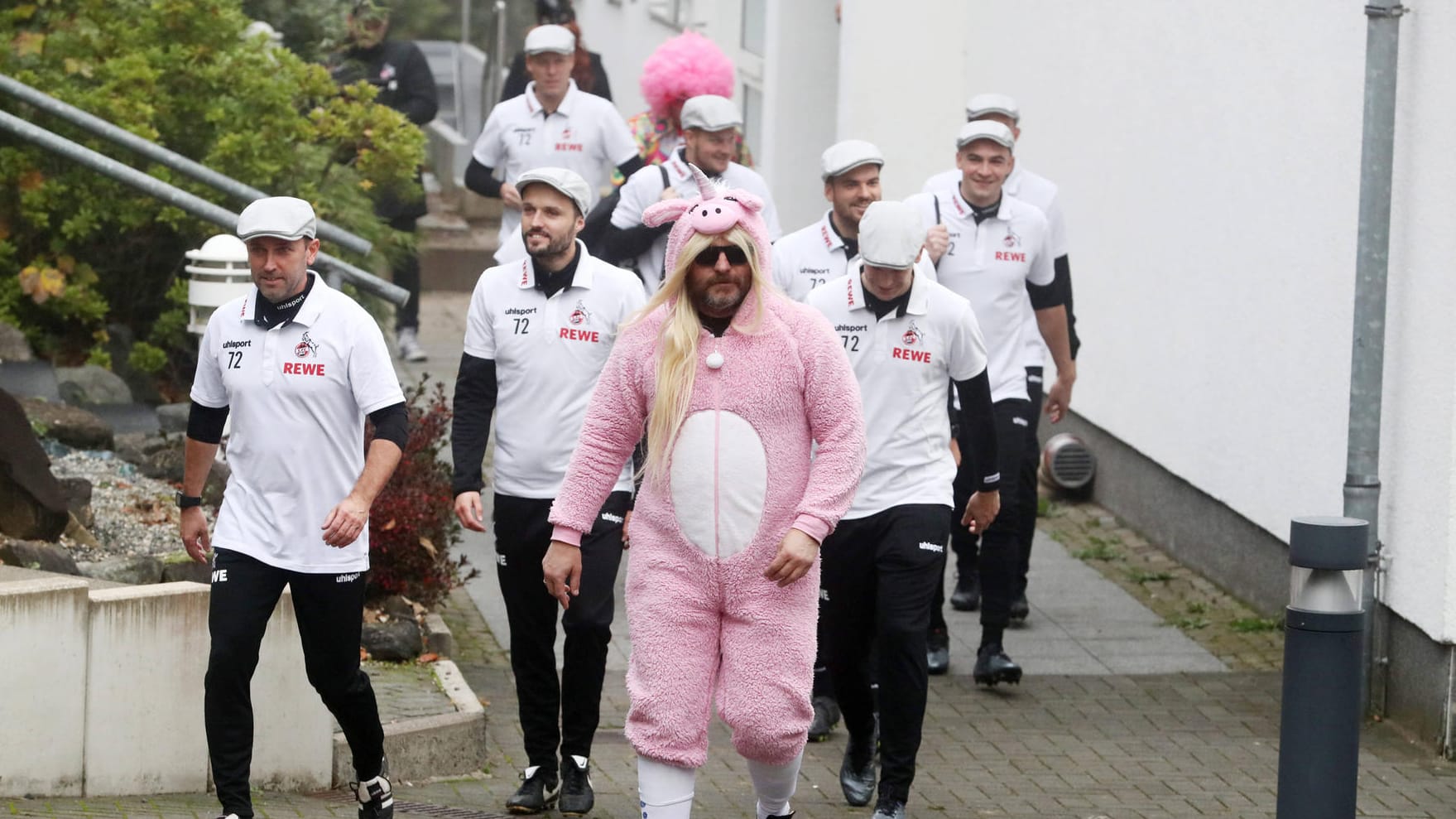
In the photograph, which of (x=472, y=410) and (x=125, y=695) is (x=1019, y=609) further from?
(x=125, y=695)

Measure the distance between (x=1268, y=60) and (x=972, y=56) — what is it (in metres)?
4.28

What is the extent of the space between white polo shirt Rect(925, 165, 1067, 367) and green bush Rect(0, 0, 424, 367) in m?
3.30

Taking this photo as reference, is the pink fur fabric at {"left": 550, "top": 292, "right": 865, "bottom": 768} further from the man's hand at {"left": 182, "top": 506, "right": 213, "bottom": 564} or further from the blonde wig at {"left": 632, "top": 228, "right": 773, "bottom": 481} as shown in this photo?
the man's hand at {"left": 182, "top": 506, "right": 213, "bottom": 564}

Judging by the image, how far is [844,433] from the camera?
572 centimetres

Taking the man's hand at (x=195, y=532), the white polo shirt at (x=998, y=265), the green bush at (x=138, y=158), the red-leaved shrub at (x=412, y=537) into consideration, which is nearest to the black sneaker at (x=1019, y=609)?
the white polo shirt at (x=998, y=265)

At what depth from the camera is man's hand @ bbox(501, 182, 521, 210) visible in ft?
33.8

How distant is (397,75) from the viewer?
14078 millimetres

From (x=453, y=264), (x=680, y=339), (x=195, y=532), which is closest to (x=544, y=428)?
(x=195, y=532)

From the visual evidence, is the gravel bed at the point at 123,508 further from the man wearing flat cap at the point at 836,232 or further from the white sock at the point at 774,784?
the white sock at the point at 774,784

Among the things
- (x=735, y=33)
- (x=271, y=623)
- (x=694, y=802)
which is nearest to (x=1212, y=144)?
(x=694, y=802)

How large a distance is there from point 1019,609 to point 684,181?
238cm

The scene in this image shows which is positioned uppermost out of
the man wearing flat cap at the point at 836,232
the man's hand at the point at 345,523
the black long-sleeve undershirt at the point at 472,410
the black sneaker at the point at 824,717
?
the man wearing flat cap at the point at 836,232

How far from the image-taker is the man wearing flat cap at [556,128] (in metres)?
10.6

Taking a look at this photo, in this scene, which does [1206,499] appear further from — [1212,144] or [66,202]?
[66,202]
